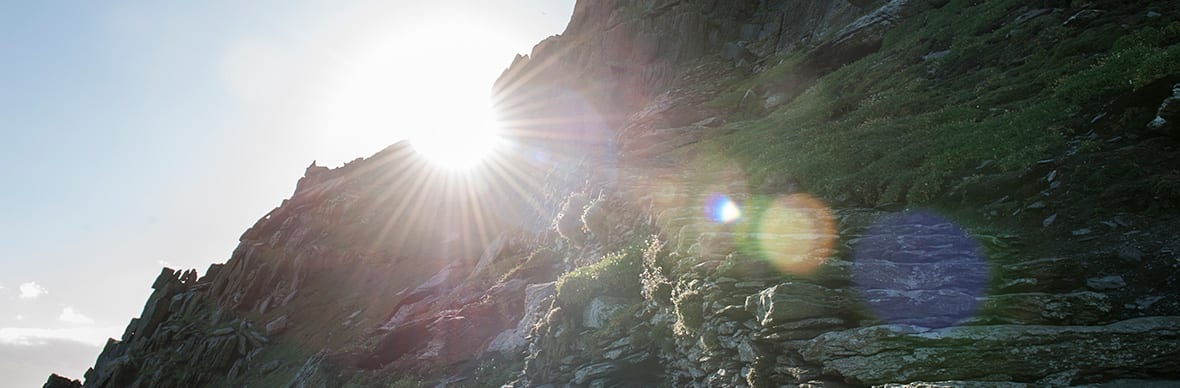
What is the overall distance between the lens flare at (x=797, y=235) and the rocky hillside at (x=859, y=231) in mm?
79

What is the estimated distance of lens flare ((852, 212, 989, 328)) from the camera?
859cm

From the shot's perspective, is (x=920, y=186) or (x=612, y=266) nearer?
(x=920, y=186)

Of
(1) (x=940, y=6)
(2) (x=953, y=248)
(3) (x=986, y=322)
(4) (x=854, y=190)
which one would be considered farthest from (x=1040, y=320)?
(1) (x=940, y=6)

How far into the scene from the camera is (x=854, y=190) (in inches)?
638

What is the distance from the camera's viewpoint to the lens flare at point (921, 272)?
8594mm

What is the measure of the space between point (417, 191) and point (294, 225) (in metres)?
15.7

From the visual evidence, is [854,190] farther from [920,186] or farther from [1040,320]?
[1040,320]

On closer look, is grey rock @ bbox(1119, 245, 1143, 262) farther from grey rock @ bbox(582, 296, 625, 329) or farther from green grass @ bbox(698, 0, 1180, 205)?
grey rock @ bbox(582, 296, 625, 329)

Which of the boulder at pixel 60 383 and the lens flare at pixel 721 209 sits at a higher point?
the boulder at pixel 60 383

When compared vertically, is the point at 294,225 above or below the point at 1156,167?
above

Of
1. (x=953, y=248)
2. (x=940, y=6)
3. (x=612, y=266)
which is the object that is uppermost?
(x=940, y=6)

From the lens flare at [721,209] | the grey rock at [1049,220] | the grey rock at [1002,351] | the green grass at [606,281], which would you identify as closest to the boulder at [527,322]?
the green grass at [606,281]

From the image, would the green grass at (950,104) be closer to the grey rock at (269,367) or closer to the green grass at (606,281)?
the green grass at (606,281)

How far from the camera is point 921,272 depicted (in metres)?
9.75
